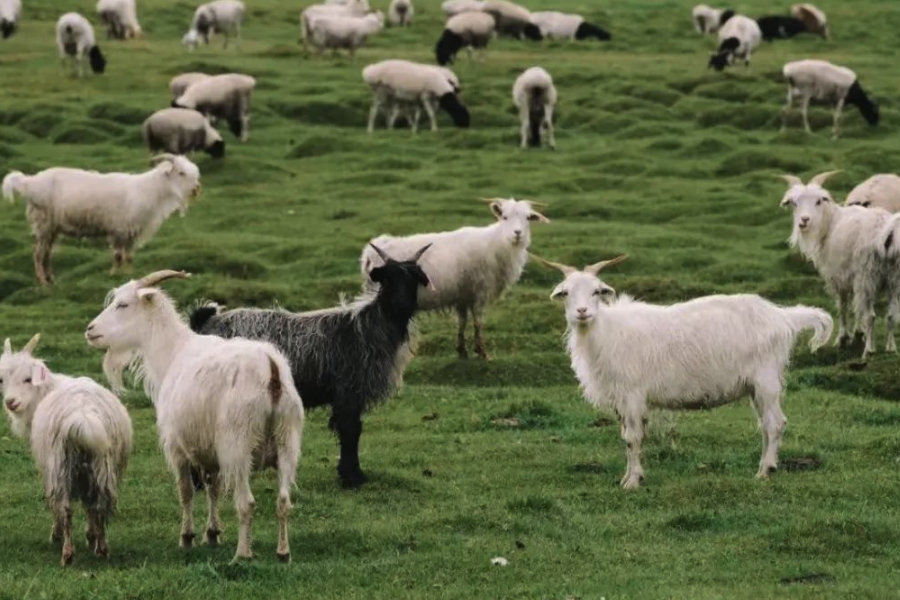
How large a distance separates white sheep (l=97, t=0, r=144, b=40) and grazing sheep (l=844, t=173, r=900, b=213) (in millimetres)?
33959

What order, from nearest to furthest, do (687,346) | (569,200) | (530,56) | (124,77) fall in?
(687,346)
(569,200)
(124,77)
(530,56)

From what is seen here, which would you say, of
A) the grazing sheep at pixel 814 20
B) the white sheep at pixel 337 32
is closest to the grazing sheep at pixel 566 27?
the grazing sheep at pixel 814 20

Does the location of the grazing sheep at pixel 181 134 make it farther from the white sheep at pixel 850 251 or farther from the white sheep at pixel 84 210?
the white sheep at pixel 850 251

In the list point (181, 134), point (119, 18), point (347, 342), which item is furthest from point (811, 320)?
point (119, 18)

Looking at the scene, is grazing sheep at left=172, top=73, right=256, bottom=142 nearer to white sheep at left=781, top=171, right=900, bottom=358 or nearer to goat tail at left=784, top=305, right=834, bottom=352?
white sheep at left=781, top=171, right=900, bottom=358

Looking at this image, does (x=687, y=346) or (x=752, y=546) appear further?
(x=687, y=346)

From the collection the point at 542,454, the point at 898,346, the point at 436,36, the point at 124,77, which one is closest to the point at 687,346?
the point at 542,454

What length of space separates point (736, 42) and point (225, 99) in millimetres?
17384

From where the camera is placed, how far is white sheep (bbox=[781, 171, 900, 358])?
719 inches

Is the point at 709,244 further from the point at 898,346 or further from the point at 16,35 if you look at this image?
the point at 16,35

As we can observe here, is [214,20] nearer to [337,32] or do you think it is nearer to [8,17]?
[337,32]

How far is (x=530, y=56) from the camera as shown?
49.6 m

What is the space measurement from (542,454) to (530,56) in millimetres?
36976

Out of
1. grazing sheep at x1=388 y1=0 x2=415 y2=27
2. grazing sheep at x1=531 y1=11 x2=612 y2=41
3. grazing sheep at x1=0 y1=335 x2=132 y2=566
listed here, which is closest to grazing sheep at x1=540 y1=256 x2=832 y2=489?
grazing sheep at x1=0 y1=335 x2=132 y2=566
